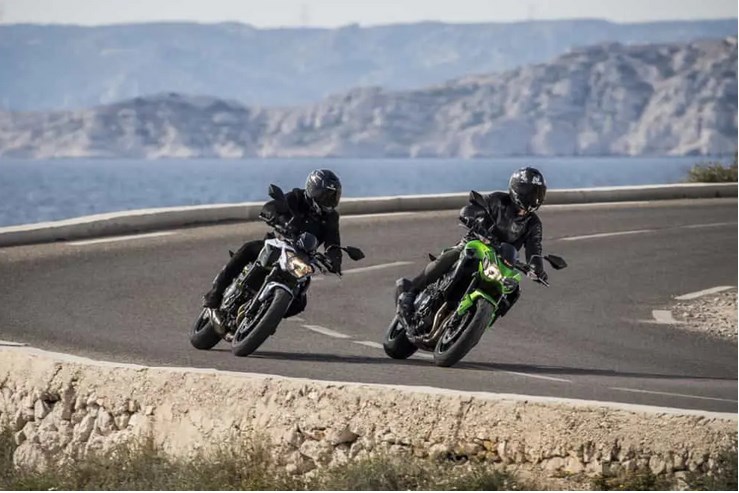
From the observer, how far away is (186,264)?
65.9 ft

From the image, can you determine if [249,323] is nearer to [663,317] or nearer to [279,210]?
[279,210]

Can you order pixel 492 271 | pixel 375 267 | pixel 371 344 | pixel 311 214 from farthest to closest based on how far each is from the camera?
pixel 375 267, pixel 371 344, pixel 311 214, pixel 492 271

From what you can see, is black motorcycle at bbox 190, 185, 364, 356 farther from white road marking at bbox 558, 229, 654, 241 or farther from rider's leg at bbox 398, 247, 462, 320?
white road marking at bbox 558, 229, 654, 241

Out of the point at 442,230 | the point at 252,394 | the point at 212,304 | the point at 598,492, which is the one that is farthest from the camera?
the point at 442,230

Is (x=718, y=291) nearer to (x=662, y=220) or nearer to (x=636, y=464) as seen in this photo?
Result: (x=662, y=220)

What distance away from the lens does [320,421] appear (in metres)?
10.9

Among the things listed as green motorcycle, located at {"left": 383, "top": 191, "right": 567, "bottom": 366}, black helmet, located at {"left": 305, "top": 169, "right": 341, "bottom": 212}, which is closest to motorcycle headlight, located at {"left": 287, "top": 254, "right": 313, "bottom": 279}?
black helmet, located at {"left": 305, "top": 169, "right": 341, "bottom": 212}

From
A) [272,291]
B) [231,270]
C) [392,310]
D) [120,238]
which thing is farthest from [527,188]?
[120,238]

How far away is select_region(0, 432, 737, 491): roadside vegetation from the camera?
32.2 feet

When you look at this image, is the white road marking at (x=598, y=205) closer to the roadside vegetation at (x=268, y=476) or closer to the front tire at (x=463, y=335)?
the front tire at (x=463, y=335)

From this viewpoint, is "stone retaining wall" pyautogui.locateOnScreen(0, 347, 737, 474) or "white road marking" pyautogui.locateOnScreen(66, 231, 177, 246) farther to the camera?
"white road marking" pyautogui.locateOnScreen(66, 231, 177, 246)

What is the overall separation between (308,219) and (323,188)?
41 cm

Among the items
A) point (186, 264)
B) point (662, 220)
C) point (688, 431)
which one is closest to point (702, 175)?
point (662, 220)

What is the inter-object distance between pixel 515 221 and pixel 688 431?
3.33 metres
